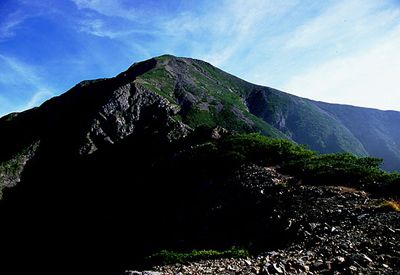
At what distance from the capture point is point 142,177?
142 ft

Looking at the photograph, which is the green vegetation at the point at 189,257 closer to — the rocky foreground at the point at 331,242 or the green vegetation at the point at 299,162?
the rocky foreground at the point at 331,242

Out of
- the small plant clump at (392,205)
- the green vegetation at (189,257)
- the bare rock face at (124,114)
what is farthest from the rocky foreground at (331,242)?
the bare rock face at (124,114)

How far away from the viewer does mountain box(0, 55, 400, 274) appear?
23.3m

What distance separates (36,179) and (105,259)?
80.0m

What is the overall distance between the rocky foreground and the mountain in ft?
1.78

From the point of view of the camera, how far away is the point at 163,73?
15650cm

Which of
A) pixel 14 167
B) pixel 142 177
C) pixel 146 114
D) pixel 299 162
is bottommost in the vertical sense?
pixel 299 162

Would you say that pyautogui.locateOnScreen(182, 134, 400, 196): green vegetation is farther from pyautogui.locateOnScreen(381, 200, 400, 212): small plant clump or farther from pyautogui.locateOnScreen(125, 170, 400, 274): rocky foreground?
pyautogui.locateOnScreen(381, 200, 400, 212): small plant clump

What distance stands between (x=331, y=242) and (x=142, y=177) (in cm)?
3181

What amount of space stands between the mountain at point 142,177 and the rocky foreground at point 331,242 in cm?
54

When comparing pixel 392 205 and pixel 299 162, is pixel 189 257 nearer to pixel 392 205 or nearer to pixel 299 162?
pixel 392 205

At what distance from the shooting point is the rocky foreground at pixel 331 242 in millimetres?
11414

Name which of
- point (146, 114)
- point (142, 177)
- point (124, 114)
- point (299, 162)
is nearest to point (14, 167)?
point (124, 114)

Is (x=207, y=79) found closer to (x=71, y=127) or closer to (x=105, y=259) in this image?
(x=71, y=127)
